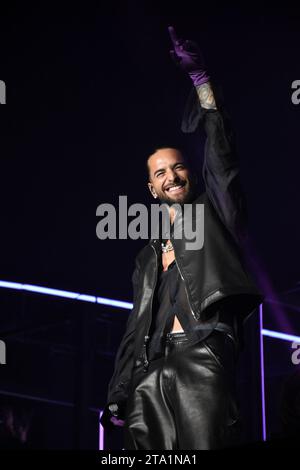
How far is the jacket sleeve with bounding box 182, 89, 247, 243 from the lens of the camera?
2688 millimetres

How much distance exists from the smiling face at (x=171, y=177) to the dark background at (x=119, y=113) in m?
1.88

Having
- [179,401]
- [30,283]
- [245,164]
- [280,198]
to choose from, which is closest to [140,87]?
[245,164]

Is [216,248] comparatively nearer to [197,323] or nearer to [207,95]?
[197,323]

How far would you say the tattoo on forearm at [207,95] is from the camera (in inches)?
108

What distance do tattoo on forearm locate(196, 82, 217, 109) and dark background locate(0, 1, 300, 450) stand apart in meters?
2.07

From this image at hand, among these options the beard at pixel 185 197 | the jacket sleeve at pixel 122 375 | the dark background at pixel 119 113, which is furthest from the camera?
the dark background at pixel 119 113

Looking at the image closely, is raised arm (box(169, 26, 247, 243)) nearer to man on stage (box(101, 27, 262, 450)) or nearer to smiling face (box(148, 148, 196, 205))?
man on stage (box(101, 27, 262, 450))

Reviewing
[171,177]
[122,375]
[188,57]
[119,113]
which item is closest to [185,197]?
[171,177]

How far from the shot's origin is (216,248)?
2.75 meters

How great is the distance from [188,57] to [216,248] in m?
0.68

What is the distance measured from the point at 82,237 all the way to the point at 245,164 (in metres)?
1.49

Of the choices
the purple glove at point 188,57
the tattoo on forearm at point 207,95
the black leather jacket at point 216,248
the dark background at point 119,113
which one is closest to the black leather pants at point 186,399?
the black leather jacket at point 216,248

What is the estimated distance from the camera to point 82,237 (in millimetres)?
6164

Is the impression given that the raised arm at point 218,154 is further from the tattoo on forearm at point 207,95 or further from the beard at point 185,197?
the beard at point 185,197
